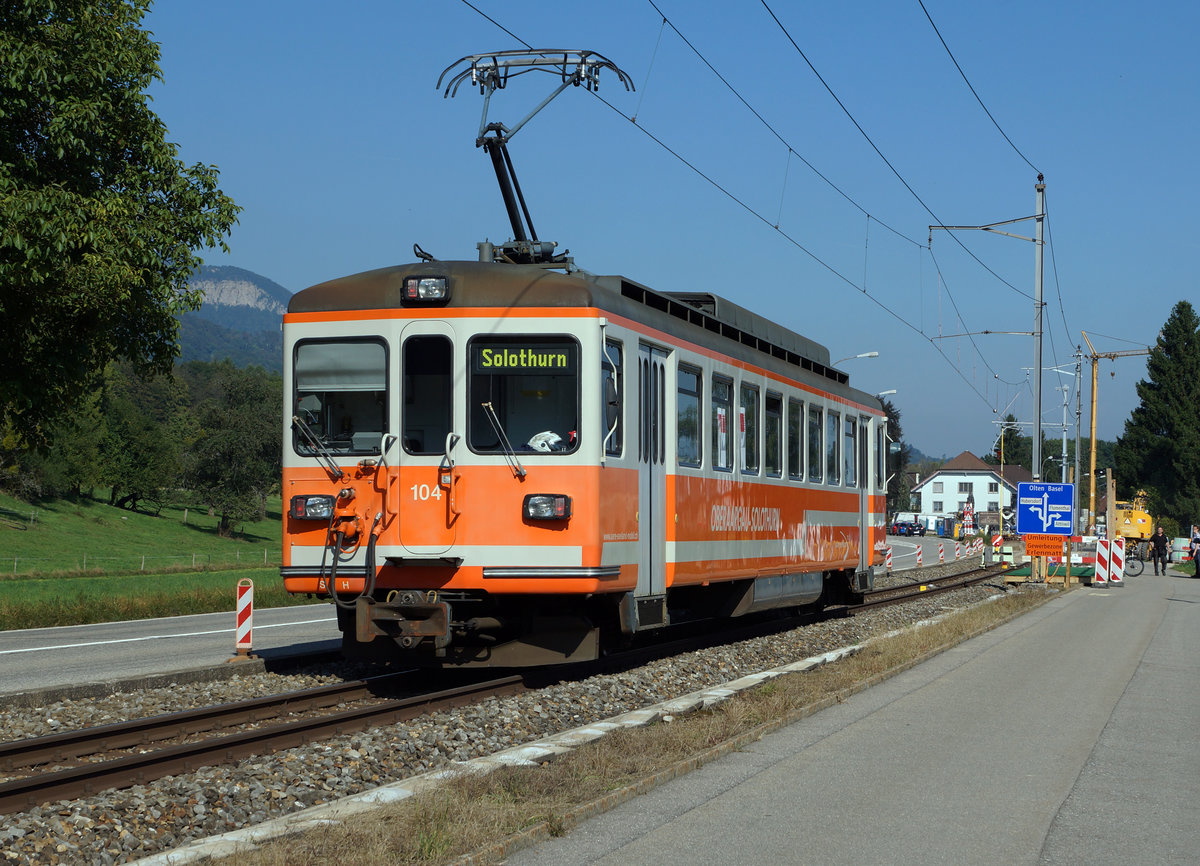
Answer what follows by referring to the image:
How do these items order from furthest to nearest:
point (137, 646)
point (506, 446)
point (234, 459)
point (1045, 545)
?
point (234, 459) < point (1045, 545) < point (137, 646) < point (506, 446)

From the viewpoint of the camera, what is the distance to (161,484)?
293ft

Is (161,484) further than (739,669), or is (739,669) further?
(161,484)

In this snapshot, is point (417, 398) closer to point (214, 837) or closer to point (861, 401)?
point (214, 837)

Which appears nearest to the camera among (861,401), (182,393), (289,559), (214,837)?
(214,837)

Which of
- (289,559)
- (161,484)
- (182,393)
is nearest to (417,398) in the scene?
(289,559)

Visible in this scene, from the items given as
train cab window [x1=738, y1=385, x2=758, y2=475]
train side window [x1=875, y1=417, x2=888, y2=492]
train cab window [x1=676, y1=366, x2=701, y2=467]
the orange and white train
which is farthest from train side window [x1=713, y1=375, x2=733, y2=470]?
train side window [x1=875, y1=417, x2=888, y2=492]

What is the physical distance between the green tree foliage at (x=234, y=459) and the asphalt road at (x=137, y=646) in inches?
2348

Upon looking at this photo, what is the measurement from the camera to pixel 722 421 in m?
14.0

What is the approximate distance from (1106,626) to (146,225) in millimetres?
15590

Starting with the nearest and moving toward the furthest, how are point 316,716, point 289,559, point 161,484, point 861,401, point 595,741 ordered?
point 595,741, point 316,716, point 289,559, point 861,401, point 161,484

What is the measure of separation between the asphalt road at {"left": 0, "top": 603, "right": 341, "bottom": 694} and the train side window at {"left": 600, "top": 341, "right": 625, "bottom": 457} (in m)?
4.81

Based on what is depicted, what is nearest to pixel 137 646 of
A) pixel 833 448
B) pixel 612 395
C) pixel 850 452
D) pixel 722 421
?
pixel 722 421

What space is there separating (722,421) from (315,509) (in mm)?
4819

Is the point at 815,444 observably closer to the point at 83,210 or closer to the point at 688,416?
the point at 688,416
